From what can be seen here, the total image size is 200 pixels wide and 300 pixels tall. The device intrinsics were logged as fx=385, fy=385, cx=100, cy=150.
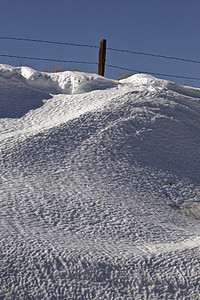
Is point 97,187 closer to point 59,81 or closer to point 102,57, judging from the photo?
point 59,81

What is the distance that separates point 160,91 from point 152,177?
574mm

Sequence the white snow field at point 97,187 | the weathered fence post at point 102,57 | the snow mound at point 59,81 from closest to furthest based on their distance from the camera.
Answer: the white snow field at point 97,187 → the snow mound at point 59,81 → the weathered fence post at point 102,57

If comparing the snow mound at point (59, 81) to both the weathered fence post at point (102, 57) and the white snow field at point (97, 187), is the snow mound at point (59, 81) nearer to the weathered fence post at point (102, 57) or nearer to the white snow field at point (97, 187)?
the white snow field at point (97, 187)

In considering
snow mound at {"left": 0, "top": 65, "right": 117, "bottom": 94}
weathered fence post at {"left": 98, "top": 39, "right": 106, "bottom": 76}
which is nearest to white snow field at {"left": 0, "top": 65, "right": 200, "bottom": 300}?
snow mound at {"left": 0, "top": 65, "right": 117, "bottom": 94}

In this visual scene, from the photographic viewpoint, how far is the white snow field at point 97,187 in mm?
1085

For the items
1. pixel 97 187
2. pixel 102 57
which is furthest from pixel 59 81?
pixel 102 57

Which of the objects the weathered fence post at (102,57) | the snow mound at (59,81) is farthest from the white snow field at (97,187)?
the weathered fence post at (102,57)

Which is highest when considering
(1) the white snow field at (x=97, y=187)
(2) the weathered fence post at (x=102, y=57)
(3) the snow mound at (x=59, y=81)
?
(3) the snow mound at (x=59, y=81)

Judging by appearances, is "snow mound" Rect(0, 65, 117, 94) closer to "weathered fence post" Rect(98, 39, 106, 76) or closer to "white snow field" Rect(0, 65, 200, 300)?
"white snow field" Rect(0, 65, 200, 300)

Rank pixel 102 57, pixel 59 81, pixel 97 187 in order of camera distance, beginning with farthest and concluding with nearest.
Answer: pixel 102 57 < pixel 59 81 < pixel 97 187

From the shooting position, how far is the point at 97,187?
1.43m

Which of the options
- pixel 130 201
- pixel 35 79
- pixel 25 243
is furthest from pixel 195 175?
pixel 35 79

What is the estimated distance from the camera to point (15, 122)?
1760 mm

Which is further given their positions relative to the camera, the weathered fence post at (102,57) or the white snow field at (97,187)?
the weathered fence post at (102,57)
